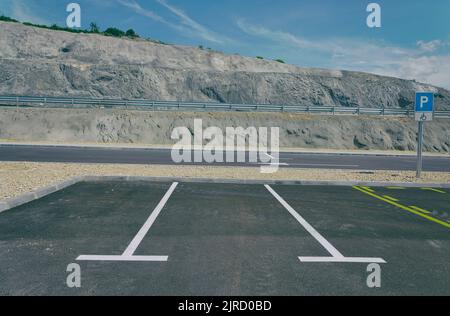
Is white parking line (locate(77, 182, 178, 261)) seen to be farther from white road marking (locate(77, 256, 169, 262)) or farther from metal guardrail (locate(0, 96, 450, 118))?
metal guardrail (locate(0, 96, 450, 118))

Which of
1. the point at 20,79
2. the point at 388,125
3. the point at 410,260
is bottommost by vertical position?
the point at 410,260

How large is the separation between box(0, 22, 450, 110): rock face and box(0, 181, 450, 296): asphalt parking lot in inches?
1531

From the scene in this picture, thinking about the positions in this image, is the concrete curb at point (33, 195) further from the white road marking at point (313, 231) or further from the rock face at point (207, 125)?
the rock face at point (207, 125)

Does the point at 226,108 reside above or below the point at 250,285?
above

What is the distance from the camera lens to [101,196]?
843cm

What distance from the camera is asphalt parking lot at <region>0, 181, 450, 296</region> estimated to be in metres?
3.76

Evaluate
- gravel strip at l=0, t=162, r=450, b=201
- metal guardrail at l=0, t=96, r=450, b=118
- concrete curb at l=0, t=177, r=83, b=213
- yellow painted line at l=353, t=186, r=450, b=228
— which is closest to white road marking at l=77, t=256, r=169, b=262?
concrete curb at l=0, t=177, r=83, b=213

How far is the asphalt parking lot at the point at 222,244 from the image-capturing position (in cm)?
376

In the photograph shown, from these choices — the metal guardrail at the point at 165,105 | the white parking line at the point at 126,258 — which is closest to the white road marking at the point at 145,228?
the white parking line at the point at 126,258

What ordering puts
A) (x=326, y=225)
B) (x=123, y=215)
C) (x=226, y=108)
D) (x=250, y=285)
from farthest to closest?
(x=226, y=108), (x=123, y=215), (x=326, y=225), (x=250, y=285)
